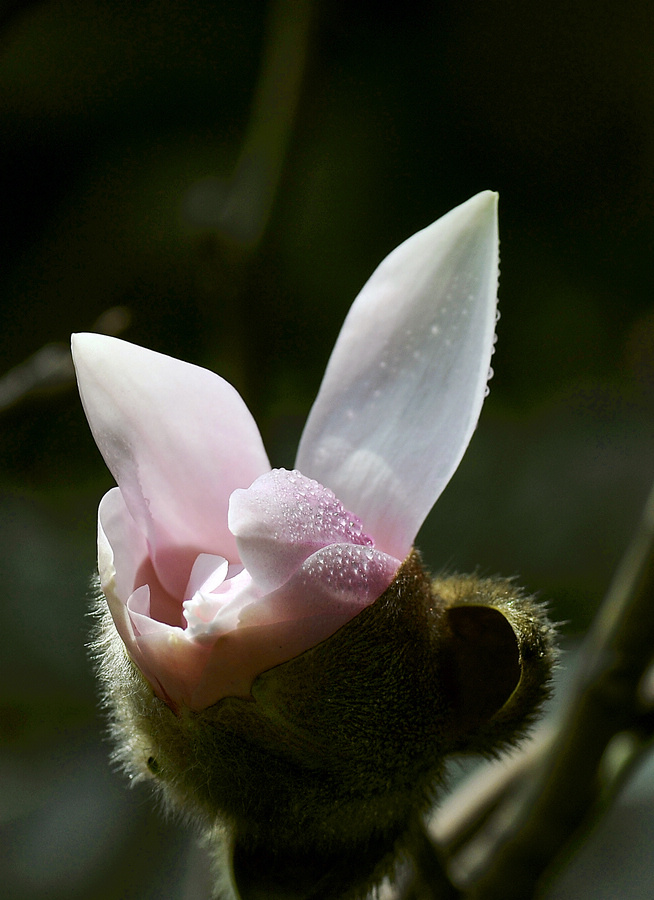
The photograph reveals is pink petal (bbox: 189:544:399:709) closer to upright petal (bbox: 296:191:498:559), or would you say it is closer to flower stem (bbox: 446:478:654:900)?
upright petal (bbox: 296:191:498:559)

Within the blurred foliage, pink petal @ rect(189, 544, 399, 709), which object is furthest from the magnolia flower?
the blurred foliage

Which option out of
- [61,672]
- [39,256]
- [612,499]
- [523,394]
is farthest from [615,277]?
[61,672]

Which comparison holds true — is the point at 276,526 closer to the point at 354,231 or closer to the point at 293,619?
the point at 293,619

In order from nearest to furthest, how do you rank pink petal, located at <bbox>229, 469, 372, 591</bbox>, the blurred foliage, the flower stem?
pink petal, located at <bbox>229, 469, 372, 591</bbox> → the flower stem → the blurred foliage

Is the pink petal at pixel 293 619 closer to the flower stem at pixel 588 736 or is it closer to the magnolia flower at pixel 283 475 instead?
the magnolia flower at pixel 283 475

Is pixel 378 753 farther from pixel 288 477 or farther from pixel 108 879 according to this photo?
pixel 108 879

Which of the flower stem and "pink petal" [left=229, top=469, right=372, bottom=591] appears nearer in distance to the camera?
"pink petal" [left=229, top=469, right=372, bottom=591]

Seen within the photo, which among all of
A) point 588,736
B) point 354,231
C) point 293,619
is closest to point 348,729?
point 293,619
